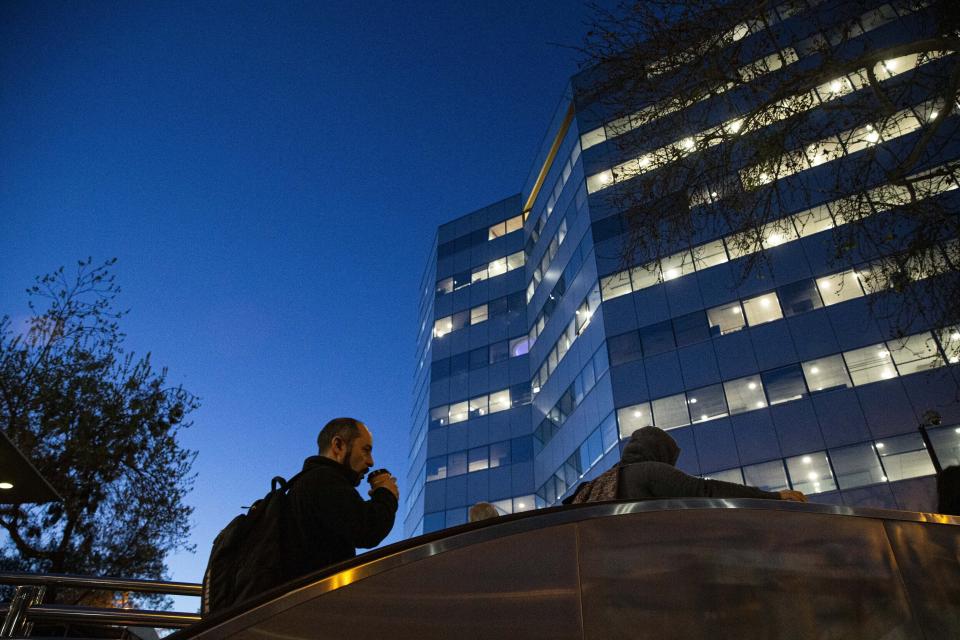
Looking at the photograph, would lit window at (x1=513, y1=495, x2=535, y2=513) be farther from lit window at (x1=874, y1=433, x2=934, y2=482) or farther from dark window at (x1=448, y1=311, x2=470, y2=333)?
lit window at (x1=874, y1=433, x2=934, y2=482)

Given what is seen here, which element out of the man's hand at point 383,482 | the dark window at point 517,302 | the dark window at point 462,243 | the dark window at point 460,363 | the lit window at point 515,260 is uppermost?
the dark window at point 462,243

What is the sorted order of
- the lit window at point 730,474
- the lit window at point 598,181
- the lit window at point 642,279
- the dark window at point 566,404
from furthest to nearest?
the lit window at point 598,181 → the dark window at point 566,404 → the lit window at point 642,279 → the lit window at point 730,474

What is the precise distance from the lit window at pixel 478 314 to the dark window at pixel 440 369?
3.44m

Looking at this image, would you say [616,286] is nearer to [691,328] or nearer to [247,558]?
[691,328]

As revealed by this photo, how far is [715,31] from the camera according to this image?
340 inches

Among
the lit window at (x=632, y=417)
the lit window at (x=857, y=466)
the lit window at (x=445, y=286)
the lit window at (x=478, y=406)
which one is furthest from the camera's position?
the lit window at (x=445, y=286)

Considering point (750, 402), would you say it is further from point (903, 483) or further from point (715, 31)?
point (715, 31)

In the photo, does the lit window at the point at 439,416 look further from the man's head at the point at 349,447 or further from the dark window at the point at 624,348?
the man's head at the point at 349,447

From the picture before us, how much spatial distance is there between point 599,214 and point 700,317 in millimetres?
8274

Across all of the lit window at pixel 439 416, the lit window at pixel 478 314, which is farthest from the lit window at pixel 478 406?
the lit window at pixel 478 314

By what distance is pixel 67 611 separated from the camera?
3.81 metres

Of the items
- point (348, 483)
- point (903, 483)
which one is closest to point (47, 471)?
point (348, 483)

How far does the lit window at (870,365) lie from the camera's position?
68.3ft

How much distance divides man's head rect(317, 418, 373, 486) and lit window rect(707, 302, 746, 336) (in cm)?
2390
